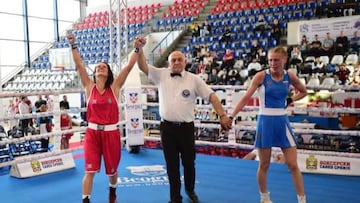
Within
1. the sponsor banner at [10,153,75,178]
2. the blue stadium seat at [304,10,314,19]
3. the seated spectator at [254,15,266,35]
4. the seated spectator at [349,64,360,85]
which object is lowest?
the sponsor banner at [10,153,75,178]

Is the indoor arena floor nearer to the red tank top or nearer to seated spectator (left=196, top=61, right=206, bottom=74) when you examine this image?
the red tank top

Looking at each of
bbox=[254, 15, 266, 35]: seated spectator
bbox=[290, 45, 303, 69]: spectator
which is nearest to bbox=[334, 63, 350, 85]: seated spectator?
bbox=[290, 45, 303, 69]: spectator

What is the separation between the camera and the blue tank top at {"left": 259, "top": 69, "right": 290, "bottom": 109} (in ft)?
11.9

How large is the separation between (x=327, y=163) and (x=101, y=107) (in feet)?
11.0

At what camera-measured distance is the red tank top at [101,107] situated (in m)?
3.67

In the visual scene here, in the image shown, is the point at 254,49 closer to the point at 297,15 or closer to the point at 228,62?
the point at 228,62

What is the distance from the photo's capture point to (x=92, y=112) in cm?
369

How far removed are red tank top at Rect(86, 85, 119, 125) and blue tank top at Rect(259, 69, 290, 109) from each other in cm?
140

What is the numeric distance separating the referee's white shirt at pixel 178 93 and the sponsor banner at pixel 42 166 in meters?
2.49

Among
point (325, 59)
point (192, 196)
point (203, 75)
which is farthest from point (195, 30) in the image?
point (192, 196)

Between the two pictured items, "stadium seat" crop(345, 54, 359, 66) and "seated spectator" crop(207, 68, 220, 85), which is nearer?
"stadium seat" crop(345, 54, 359, 66)

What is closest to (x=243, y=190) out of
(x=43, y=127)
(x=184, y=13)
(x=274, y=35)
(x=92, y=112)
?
(x=92, y=112)

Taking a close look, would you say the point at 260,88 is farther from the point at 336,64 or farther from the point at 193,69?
the point at 193,69

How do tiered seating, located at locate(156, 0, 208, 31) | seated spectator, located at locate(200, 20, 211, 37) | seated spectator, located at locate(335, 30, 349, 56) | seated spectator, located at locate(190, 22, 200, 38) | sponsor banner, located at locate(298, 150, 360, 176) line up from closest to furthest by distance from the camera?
sponsor banner, located at locate(298, 150, 360, 176), seated spectator, located at locate(335, 30, 349, 56), seated spectator, located at locate(200, 20, 211, 37), seated spectator, located at locate(190, 22, 200, 38), tiered seating, located at locate(156, 0, 208, 31)
